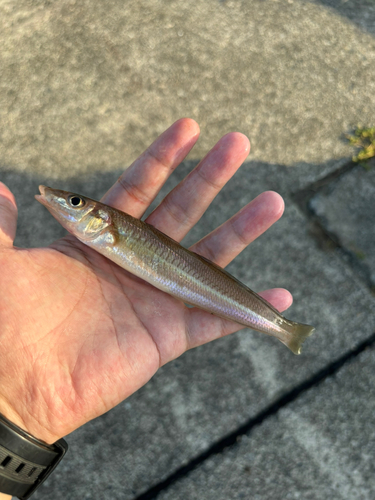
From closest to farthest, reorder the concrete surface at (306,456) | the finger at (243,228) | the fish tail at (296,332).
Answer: the fish tail at (296,332) → the finger at (243,228) → the concrete surface at (306,456)

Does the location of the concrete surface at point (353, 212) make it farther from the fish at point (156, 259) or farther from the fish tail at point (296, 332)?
the fish at point (156, 259)

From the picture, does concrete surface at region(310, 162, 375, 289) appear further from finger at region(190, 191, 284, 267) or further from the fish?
the fish

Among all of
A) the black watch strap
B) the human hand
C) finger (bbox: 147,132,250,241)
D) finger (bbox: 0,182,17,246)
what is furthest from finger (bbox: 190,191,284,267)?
the black watch strap

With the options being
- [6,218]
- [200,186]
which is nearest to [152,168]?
[200,186]

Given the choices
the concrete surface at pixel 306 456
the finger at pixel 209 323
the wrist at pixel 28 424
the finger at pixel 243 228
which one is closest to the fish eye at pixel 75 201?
the finger at pixel 243 228

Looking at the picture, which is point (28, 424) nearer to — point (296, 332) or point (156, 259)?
point (156, 259)

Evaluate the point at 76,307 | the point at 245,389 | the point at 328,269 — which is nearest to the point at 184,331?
the point at 76,307
